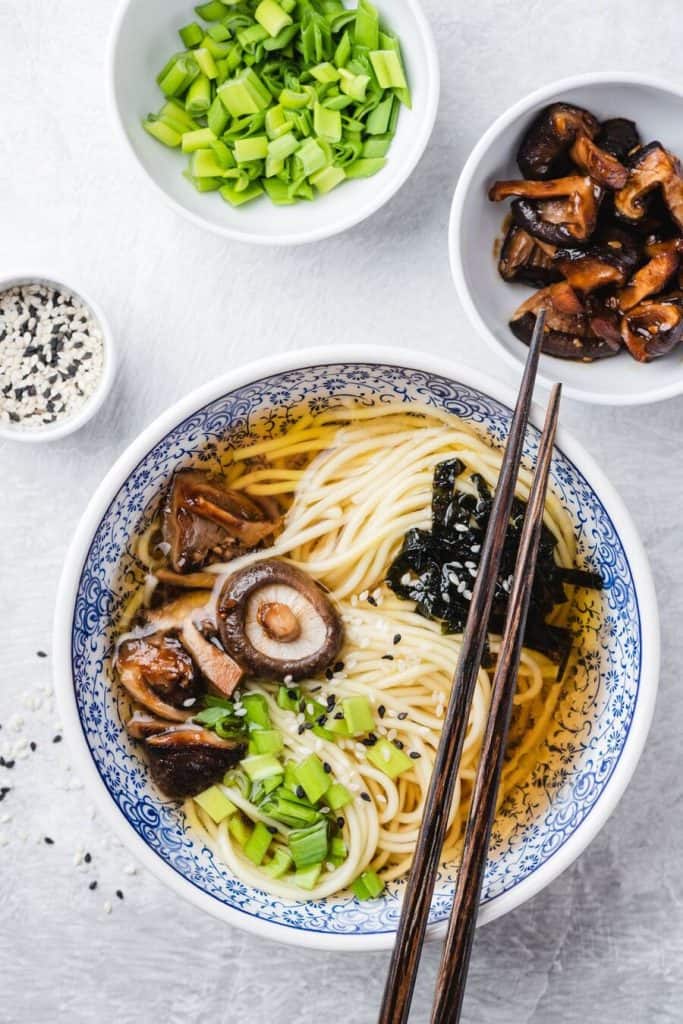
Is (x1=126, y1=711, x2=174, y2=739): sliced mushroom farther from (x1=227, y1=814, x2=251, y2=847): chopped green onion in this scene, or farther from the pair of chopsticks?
the pair of chopsticks

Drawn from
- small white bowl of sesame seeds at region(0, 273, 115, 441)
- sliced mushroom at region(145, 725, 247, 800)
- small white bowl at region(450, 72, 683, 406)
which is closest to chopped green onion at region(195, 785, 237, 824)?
sliced mushroom at region(145, 725, 247, 800)

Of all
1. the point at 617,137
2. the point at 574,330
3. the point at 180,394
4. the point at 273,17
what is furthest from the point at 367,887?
the point at 273,17

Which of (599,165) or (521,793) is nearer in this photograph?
(599,165)

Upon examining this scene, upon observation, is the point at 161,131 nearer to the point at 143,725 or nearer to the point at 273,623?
the point at 273,623

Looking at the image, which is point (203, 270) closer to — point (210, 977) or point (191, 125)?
point (191, 125)

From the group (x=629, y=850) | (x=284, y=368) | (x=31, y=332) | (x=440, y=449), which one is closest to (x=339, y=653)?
(x=440, y=449)

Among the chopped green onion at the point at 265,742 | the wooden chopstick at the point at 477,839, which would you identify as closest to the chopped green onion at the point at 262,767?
the chopped green onion at the point at 265,742
